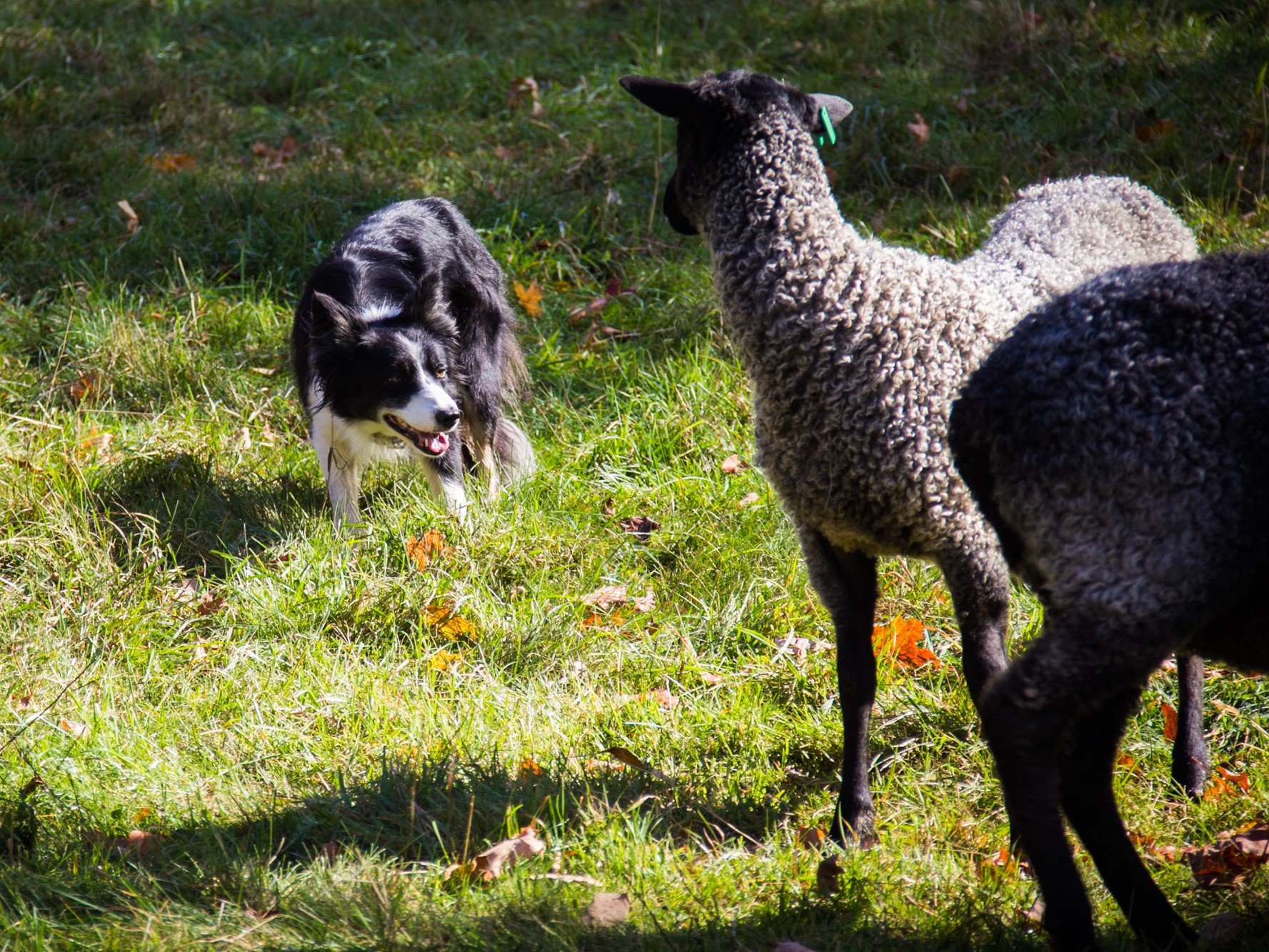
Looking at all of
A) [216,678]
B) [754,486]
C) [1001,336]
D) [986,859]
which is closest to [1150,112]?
[754,486]

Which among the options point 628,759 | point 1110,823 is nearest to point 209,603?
point 628,759

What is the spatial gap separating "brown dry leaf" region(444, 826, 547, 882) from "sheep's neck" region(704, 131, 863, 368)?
1402 mm

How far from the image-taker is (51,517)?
4.30 m

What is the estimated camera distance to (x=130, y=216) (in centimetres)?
636

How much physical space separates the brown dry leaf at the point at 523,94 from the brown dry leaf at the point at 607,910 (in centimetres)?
593

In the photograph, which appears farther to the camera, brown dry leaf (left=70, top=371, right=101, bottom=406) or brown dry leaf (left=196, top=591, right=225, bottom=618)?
brown dry leaf (left=70, top=371, right=101, bottom=406)

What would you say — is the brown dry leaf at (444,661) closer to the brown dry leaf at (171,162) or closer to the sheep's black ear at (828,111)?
the sheep's black ear at (828,111)

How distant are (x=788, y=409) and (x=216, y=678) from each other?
220 cm

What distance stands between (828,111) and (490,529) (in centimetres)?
210

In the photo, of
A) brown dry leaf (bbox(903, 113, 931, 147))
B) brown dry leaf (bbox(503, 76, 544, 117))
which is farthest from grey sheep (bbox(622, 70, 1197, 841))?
brown dry leaf (bbox(503, 76, 544, 117))

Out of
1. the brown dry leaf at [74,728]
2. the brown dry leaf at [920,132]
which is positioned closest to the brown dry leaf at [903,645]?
the brown dry leaf at [74,728]

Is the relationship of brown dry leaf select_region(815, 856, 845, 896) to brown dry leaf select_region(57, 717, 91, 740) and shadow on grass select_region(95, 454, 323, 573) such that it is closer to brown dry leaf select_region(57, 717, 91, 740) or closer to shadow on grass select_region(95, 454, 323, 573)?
brown dry leaf select_region(57, 717, 91, 740)

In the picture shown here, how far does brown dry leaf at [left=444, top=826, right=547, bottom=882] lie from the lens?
2.70 metres

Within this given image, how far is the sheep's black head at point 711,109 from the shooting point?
2.85m
